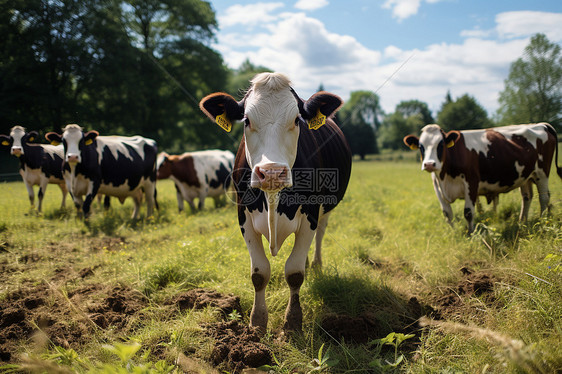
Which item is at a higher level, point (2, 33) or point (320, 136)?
point (2, 33)

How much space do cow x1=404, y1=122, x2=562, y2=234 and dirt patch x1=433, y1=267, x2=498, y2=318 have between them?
102 inches

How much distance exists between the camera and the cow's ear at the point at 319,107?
9.90 feet

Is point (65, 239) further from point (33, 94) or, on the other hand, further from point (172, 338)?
point (172, 338)

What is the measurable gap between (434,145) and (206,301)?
4.94 metres

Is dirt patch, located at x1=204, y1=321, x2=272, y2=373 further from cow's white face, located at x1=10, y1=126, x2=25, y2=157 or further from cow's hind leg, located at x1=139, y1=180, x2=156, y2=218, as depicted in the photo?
cow's white face, located at x1=10, y1=126, x2=25, y2=157

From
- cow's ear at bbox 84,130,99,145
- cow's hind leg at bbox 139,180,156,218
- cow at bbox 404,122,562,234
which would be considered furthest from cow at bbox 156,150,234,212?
cow at bbox 404,122,562,234

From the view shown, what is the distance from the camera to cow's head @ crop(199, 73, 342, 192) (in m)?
2.37

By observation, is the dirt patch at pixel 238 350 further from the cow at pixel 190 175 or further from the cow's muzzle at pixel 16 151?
the cow at pixel 190 175

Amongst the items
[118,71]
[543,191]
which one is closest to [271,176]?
[543,191]

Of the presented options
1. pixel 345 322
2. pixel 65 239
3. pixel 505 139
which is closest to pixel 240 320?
pixel 345 322

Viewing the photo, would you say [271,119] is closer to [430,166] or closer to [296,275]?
[296,275]

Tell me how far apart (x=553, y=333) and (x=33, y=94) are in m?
8.84

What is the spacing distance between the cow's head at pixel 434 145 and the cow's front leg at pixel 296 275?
353 centimetres

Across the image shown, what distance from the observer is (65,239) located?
6258 millimetres
